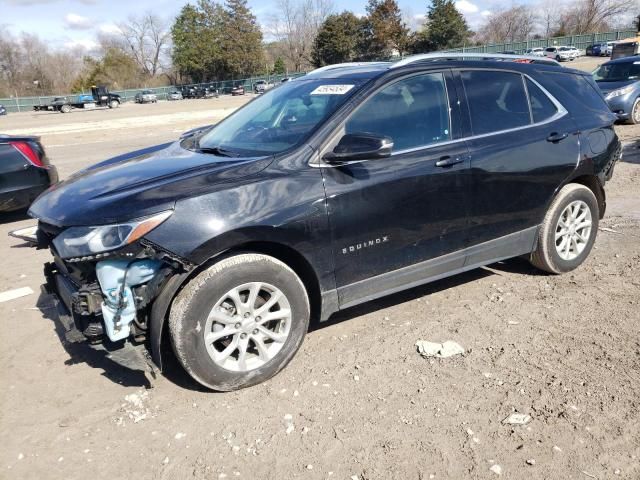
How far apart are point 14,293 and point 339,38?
7361 centimetres

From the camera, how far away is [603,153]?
4840 millimetres

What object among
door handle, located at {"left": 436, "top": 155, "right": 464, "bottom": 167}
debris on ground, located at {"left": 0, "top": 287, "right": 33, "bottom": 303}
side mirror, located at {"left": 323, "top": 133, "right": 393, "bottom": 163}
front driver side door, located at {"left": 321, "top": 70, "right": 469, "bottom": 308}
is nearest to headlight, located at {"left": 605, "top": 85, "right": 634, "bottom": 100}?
front driver side door, located at {"left": 321, "top": 70, "right": 469, "bottom": 308}

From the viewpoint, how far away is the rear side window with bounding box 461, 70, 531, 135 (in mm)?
4070

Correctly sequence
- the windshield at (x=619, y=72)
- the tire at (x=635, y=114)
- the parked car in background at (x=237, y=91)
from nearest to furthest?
the tire at (x=635, y=114) < the windshield at (x=619, y=72) < the parked car in background at (x=237, y=91)

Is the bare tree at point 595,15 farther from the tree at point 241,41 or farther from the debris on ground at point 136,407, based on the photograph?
the debris on ground at point 136,407

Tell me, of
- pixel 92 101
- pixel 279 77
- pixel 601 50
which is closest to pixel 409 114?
pixel 92 101

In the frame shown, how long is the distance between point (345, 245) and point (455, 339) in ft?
3.59

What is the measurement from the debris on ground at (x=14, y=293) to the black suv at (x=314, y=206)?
68.4 inches

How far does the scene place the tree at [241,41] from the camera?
77.4 m

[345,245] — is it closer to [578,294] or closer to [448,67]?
[448,67]

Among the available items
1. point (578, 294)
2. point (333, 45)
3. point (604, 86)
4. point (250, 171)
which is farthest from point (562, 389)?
point (333, 45)

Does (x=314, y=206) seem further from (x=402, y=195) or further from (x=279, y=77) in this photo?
(x=279, y=77)

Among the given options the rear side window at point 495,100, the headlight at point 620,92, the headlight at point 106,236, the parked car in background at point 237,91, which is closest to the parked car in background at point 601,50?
the parked car in background at point 237,91

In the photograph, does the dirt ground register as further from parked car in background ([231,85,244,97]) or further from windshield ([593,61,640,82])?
parked car in background ([231,85,244,97])
